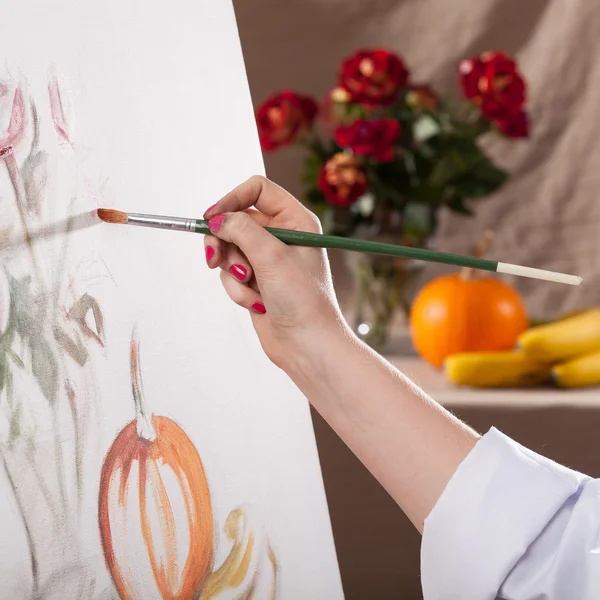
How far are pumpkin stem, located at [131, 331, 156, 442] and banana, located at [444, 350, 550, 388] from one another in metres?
0.66

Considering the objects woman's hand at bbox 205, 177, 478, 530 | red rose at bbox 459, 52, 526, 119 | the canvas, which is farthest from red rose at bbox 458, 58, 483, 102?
woman's hand at bbox 205, 177, 478, 530

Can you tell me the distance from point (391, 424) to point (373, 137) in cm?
74

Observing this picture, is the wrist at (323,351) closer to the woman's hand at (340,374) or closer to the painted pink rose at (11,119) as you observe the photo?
the woman's hand at (340,374)

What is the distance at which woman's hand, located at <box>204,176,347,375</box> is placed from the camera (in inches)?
20.2

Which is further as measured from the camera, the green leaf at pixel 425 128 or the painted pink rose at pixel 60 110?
the green leaf at pixel 425 128

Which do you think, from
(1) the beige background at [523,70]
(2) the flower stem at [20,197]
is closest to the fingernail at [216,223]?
(2) the flower stem at [20,197]

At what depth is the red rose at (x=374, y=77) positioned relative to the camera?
1200mm

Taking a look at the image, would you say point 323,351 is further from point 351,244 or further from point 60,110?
point 60,110

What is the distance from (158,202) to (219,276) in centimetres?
7

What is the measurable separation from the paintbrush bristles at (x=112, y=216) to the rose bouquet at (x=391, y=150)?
714mm

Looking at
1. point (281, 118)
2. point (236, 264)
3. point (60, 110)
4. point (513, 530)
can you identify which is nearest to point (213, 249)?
point (236, 264)

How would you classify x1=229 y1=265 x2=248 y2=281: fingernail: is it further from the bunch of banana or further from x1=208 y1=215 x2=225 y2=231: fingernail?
the bunch of banana

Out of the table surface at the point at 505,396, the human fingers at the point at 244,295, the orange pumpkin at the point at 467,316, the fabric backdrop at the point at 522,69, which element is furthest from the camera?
the fabric backdrop at the point at 522,69

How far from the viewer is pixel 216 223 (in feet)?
1.69
